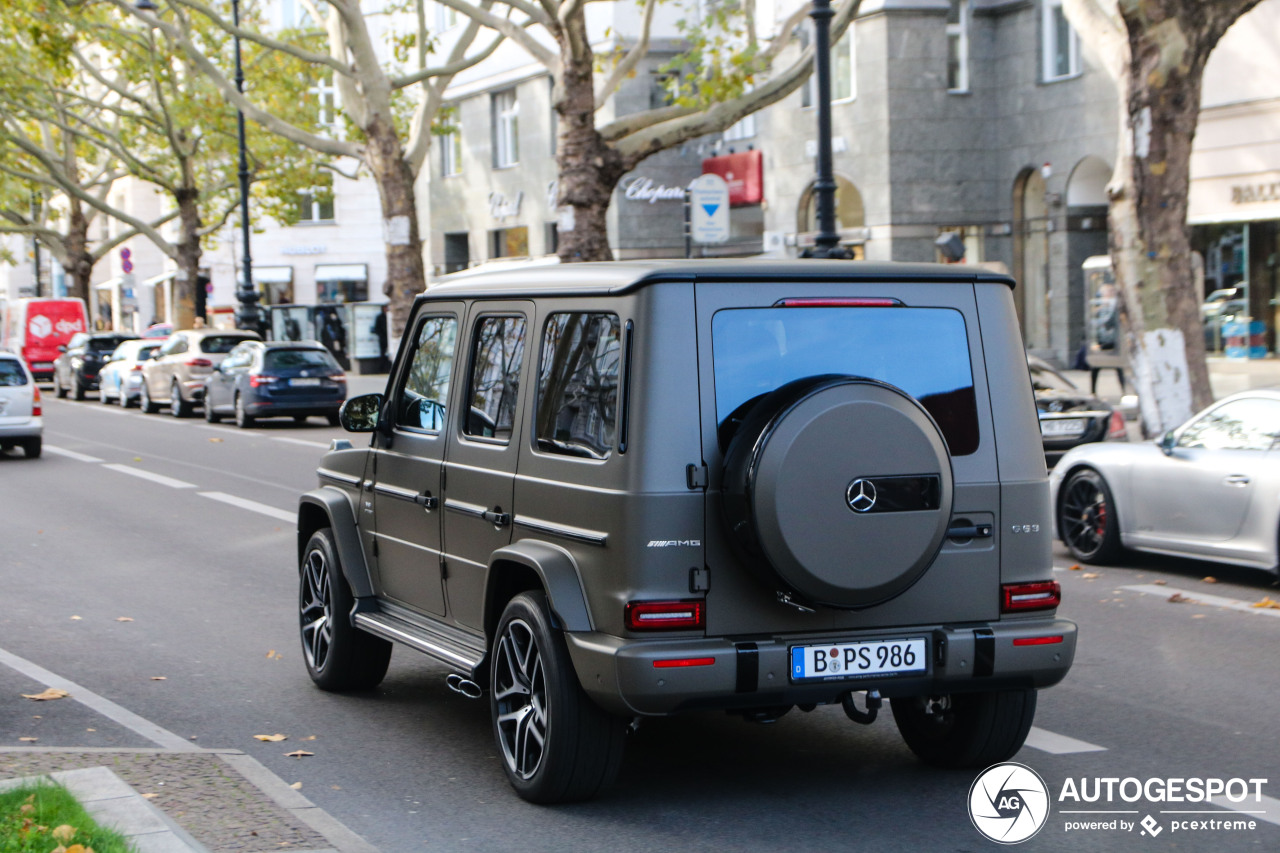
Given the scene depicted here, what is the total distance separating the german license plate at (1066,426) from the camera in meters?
18.5

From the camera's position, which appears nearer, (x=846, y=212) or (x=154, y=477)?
(x=154, y=477)

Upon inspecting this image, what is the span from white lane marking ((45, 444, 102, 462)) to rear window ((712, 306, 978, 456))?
57.2ft

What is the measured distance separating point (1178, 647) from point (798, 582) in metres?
4.11

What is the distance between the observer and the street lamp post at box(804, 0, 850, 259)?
18.0 m

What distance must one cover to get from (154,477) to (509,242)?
97.7ft

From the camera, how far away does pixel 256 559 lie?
39.0 ft

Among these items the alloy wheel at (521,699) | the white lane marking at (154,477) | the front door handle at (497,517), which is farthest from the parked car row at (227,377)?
the alloy wheel at (521,699)

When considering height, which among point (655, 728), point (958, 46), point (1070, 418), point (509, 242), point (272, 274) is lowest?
point (655, 728)

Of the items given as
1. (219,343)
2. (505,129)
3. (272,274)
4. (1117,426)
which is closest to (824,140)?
(1117,426)

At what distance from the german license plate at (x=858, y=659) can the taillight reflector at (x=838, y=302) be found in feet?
3.57

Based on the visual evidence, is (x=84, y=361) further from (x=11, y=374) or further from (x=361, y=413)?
(x=361, y=413)

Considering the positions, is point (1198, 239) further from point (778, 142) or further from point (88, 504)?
point (88, 504)

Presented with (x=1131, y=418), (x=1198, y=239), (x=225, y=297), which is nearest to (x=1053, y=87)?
(x=1198, y=239)

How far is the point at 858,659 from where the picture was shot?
521 centimetres
